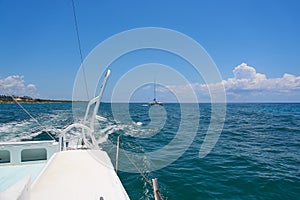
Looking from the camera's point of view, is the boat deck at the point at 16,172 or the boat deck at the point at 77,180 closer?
the boat deck at the point at 77,180

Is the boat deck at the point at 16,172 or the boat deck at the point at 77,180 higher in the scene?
the boat deck at the point at 77,180

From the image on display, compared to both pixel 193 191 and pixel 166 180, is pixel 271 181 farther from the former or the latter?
pixel 166 180

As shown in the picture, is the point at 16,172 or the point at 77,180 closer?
the point at 77,180

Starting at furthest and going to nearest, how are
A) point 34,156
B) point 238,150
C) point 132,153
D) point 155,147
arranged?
point 155,147 → point 238,150 → point 132,153 → point 34,156

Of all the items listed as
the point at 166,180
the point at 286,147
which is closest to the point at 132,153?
the point at 166,180

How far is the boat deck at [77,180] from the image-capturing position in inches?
118

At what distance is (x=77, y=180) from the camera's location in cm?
344

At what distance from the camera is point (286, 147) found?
12.0 m

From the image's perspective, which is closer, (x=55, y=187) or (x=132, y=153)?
(x=55, y=187)

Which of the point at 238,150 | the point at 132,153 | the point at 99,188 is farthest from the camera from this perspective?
the point at 238,150

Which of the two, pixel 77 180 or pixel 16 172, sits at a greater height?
pixel 77 180

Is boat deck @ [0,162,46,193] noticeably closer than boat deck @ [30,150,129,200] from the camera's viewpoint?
No

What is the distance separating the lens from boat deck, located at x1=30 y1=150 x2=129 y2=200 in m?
3.00

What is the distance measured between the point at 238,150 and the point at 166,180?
6.08 meters
